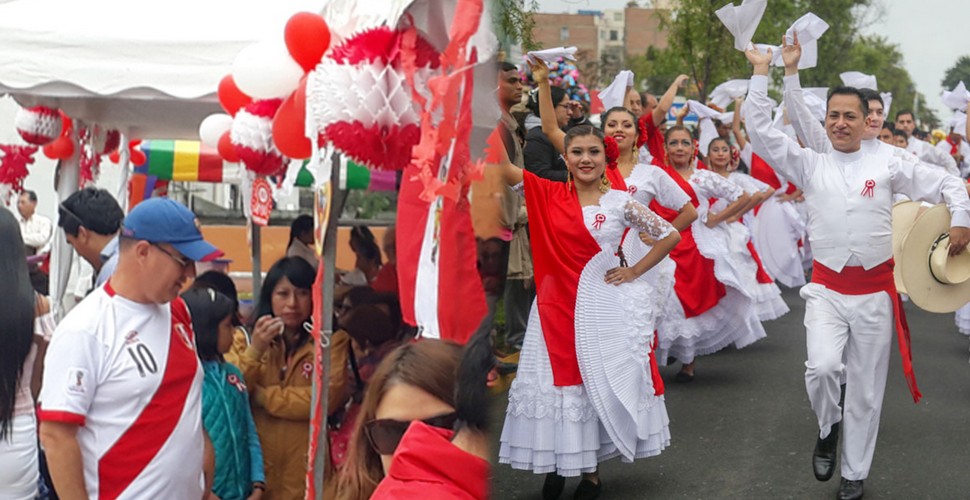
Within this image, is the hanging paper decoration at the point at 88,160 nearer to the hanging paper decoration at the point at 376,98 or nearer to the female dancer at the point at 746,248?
the female dancer at the point at 746,248

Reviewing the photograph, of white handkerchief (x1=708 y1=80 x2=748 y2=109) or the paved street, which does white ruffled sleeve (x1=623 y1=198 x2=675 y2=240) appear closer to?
the paved street

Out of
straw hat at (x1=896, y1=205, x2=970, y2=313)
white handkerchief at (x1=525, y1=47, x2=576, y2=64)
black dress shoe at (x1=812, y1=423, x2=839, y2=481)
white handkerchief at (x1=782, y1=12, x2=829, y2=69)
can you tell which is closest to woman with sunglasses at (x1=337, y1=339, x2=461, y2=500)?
white handkerchief at (x1=525, y1=47, x2=576, y2=64)

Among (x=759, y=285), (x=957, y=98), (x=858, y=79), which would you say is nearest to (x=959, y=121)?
(x=957, y=98)

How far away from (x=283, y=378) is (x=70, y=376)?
1142 millimetres

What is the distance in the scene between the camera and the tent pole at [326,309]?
11.8 ft

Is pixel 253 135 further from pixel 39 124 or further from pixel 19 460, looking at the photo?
pixel 39 124

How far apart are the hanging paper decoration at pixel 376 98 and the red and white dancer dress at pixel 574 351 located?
2.37m

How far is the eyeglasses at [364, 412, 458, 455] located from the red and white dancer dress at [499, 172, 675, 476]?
10.2 feet

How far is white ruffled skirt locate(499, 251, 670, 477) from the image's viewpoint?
566 cm

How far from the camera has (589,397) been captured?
5707 mm

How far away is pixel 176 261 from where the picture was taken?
12.6 feet

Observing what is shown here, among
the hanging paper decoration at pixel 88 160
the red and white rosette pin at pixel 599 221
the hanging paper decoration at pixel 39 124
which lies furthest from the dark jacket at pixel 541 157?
the hanging paper decoration at pixel 88 160

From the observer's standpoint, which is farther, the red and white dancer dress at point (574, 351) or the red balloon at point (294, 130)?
the red and white dancer dress at point (574, 351)

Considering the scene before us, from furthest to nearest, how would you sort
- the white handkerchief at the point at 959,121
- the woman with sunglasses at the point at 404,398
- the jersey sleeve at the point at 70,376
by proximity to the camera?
the white handkerchief at the point at 959,121 → the jersey sleeve at the point at 70,376 → the woman with sunglasses at the point at 404,398
